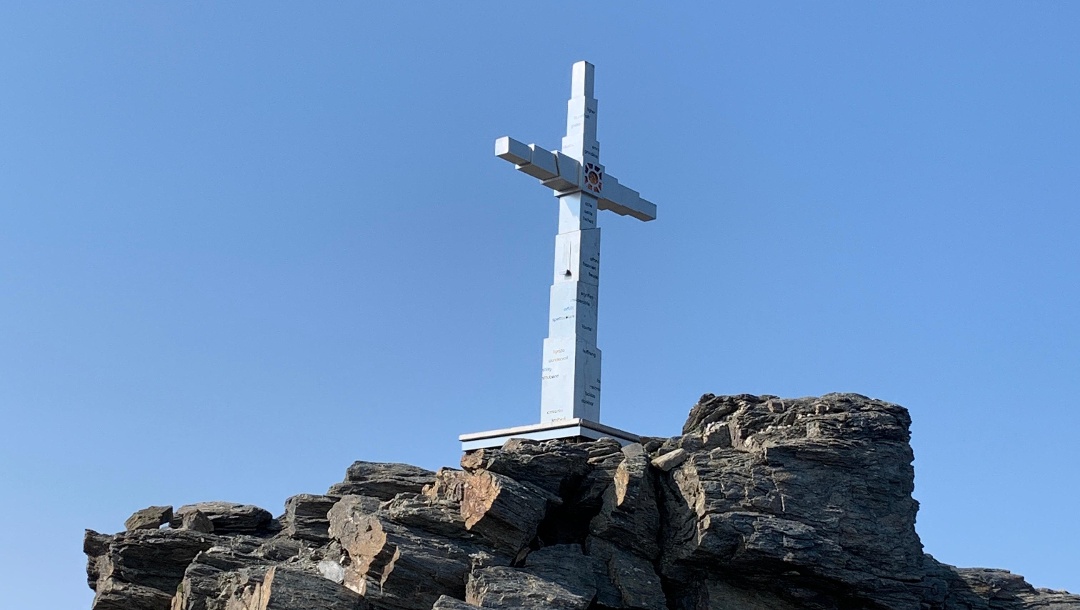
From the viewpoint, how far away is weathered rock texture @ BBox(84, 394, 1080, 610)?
23.1m

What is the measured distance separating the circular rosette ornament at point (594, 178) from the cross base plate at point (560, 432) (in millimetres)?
5838

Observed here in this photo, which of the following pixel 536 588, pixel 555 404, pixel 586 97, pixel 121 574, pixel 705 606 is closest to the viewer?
pixel 536 588

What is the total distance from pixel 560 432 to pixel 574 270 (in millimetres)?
4141

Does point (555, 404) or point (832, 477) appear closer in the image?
point (832, 477)

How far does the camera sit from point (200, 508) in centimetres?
2716

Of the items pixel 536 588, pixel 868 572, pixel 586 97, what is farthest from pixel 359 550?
pixel 586 97

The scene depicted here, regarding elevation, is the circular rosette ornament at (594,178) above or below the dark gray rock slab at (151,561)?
above

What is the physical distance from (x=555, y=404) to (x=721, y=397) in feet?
12.8

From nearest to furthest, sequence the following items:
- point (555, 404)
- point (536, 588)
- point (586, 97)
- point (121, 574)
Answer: point (536, 588) → point (121, 574) → point (555, 404) → point (586, 97)

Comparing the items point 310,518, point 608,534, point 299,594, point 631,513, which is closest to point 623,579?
point 608,534

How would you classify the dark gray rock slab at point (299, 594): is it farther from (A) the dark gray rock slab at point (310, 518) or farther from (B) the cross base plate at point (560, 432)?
(B) the cross base plate at point (560, 432)

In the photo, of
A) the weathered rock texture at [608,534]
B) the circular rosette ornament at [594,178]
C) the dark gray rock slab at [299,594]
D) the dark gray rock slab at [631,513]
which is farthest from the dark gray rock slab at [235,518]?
the circular rosette ornament at [594,178]

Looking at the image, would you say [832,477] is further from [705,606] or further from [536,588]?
[536,588]

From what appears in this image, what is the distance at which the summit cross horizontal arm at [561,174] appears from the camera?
30203mm
